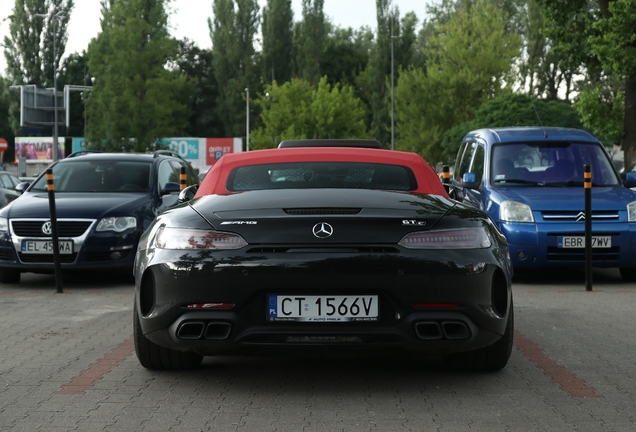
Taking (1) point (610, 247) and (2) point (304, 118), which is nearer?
(1) point (610, 247)

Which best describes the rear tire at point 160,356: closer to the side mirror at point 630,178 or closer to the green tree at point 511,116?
the side mirror at point 630,178

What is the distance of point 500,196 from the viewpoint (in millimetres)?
11828

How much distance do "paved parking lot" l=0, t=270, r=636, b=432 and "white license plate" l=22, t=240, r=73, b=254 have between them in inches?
121

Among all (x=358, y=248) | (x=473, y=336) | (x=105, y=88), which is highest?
(x=105, y=88)

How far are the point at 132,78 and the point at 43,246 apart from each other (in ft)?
150

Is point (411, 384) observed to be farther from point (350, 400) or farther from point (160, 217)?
point (160, 217)

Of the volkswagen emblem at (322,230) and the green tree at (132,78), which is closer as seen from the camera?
the volkswagen emblem at (322,230)

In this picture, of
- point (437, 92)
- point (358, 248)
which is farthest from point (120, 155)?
point (437, 92)

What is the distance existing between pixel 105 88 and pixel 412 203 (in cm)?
5147

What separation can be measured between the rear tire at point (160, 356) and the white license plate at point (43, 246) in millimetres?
5416

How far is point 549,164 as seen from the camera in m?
12.6

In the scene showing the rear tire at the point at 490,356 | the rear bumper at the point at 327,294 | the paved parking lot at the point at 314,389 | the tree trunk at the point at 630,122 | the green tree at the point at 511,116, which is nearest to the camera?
the paved parking lot at the point at 314,389

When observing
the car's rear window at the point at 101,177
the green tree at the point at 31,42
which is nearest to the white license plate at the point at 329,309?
the car's rear window at the point at 101,177

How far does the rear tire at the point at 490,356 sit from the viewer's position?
5.86m
